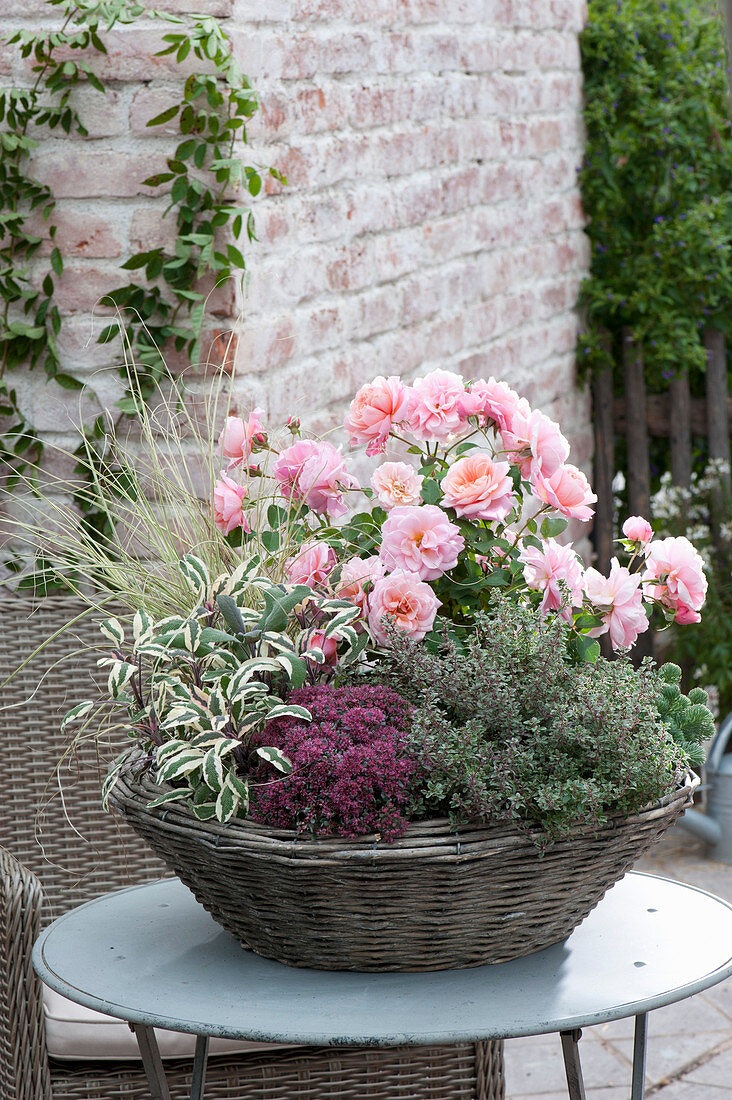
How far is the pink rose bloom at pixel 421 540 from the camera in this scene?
51.1 inches

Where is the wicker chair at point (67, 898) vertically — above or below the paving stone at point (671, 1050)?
above

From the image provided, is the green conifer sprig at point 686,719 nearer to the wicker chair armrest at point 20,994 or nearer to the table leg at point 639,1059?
the table leg at point 639,1059

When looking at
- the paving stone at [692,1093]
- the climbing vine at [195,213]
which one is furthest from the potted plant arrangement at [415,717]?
the paving stone at [692,1093]

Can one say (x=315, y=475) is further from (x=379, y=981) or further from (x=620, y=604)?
(x=379, y=981)

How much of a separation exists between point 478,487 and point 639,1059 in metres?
0.68

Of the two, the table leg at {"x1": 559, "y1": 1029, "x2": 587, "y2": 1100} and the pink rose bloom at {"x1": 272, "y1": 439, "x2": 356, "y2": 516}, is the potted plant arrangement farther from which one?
the table leg at {"x1": 559, "y1": 1029, "x2": 587, "y2": 1100}

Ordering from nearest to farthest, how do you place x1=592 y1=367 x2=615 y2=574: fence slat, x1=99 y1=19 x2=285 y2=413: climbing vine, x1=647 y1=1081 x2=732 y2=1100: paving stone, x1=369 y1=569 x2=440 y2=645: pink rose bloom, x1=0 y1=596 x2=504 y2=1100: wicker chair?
x1=369 y1=569 x2=440 y2=645: pink rose bloom
x1=0 y1=596 x2=504 y2=1100: wicker chair
x1=99 y1=19 x2=285 y2=413: climbing vine
x1=647 y1=1081 x2=732 y2=1100: paving stone
x1=592 y1=367 x2=615 y2=574: fence slat

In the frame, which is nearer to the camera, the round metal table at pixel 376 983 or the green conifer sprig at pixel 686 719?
the round metal table at pixel 376 983

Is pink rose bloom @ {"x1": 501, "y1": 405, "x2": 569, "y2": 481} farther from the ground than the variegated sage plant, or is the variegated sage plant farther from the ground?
pink rose bloom @ {"x1": 501, "y1": 405, "x2": 569, "y2": 481}

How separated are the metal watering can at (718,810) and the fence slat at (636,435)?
1.00 meters

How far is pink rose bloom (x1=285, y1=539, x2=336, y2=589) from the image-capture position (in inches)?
55.7

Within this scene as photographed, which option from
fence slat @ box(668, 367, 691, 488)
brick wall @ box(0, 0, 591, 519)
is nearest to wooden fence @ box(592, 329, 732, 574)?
fence slat @ box(668, 367, 691, 488)

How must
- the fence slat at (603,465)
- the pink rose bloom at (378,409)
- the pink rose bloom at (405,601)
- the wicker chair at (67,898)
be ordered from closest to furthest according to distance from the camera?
the pink rose bloom at (405,601) < the pink rose bloom at (378,409) < the wicker chair at (67,898) < the fence slat at (603,465)

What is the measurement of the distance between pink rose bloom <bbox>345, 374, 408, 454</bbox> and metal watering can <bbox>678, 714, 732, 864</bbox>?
233 centimetres
